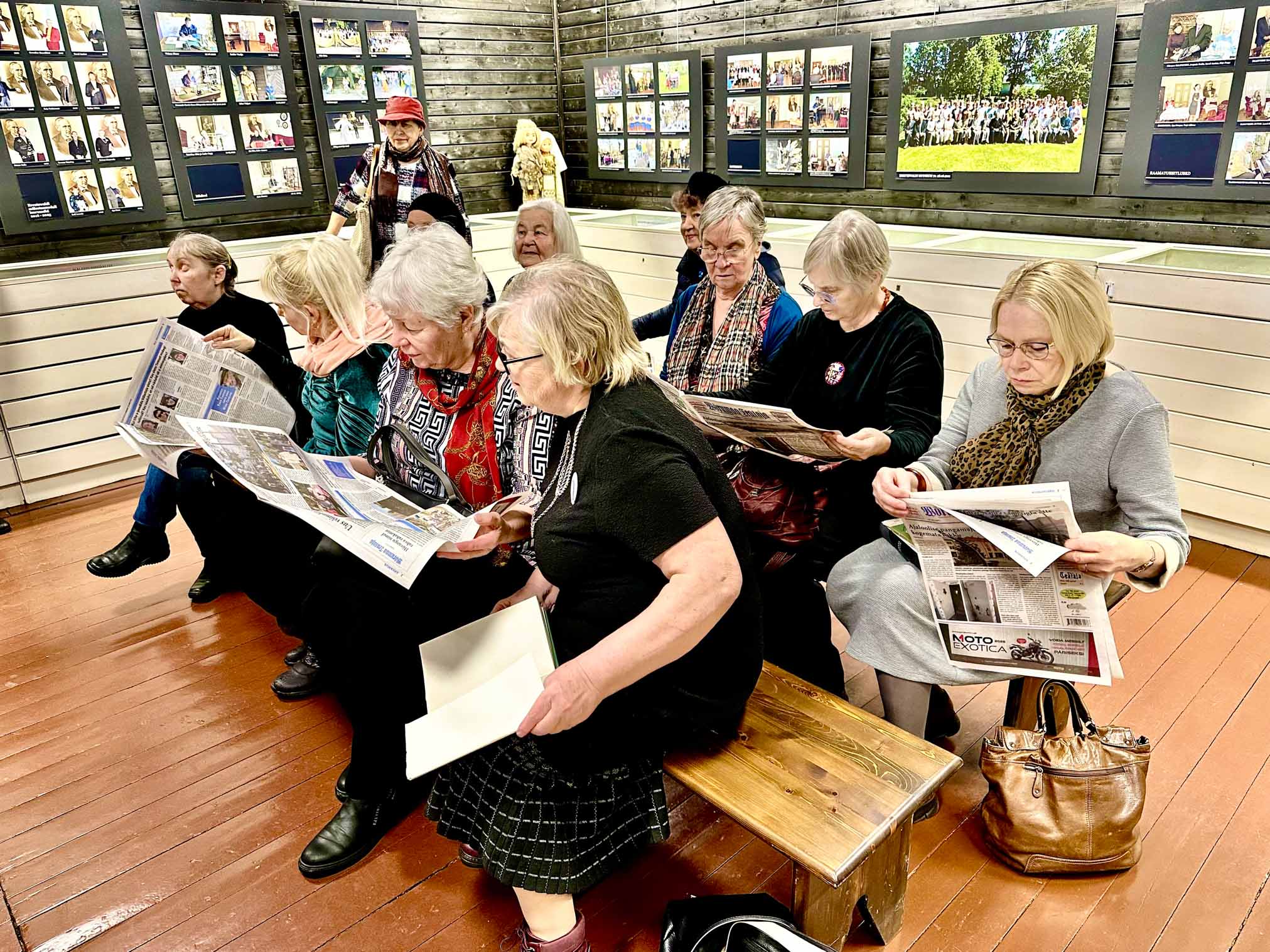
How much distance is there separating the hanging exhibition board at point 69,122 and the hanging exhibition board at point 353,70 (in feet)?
3.69

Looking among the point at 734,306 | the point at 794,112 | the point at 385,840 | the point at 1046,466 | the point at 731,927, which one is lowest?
the point at 385,840

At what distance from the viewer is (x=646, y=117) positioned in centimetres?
627

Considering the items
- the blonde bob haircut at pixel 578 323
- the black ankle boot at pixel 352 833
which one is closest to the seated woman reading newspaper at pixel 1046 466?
the blonde bob haircut at pixel 578 323

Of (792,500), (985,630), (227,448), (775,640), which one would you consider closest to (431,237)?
(227,448)

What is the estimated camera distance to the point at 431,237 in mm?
2260

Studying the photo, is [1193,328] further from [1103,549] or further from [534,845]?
[534,845]

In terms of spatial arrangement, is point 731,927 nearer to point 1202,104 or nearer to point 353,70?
point 1202,104

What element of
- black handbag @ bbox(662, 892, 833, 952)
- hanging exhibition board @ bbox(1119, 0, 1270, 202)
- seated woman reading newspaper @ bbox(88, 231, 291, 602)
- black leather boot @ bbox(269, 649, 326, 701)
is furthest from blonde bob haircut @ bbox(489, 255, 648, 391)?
hanging exhibition board @ bbox(1119, 0, 1270, 202)

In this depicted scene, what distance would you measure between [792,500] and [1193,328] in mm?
2118

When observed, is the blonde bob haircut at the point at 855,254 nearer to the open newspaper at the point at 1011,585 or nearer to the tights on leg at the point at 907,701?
the open newspaper at the point at 1011,585

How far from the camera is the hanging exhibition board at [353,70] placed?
571 cm

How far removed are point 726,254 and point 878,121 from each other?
8.95 feet

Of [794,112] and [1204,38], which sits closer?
[1204,38]

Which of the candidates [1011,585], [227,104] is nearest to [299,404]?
[1011,585]
